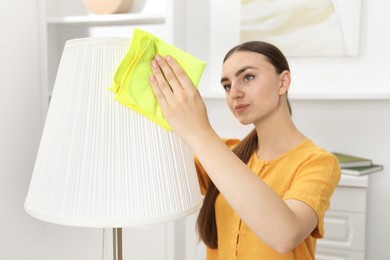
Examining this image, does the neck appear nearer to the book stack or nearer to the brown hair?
the brown hair

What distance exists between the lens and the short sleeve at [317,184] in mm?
956

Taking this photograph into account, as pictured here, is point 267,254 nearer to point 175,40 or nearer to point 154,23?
point 175,40

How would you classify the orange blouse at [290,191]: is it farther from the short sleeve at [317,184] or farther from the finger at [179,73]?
the finger at [179,73]

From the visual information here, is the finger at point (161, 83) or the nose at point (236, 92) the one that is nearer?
the finger at point (161, 83)

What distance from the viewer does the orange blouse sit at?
984 mm

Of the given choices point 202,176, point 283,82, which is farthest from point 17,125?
point 283,82

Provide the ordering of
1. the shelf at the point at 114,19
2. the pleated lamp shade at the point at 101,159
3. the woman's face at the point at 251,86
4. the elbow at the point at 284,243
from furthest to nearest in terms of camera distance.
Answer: the shelf at the point at 114,19 → the woman's face at the point at 251,86 → the elbow at the point at 284,243 → the pleated lamp shade at the point at 101,159

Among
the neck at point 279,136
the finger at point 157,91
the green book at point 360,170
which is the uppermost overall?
the finger at point 157,91

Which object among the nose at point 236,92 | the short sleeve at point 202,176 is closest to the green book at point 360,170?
the short sleeve at point 202,176

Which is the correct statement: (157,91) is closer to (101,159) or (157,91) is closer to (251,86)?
(101,159)

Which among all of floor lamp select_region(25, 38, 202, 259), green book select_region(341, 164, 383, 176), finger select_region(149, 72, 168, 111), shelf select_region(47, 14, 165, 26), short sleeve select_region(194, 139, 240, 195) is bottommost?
green book select_region(341, 164, 383, 176)

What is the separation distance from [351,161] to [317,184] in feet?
2.73

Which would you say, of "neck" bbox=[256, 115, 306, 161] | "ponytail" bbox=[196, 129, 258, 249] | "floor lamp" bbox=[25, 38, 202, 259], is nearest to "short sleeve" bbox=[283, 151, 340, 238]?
"neck" bbox=[256, 115, 306, 161]

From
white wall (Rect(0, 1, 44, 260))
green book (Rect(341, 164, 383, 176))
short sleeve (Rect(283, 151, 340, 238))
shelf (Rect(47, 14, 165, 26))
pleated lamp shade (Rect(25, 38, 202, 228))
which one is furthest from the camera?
shelf (Rect(47, 14, 165, 26))
